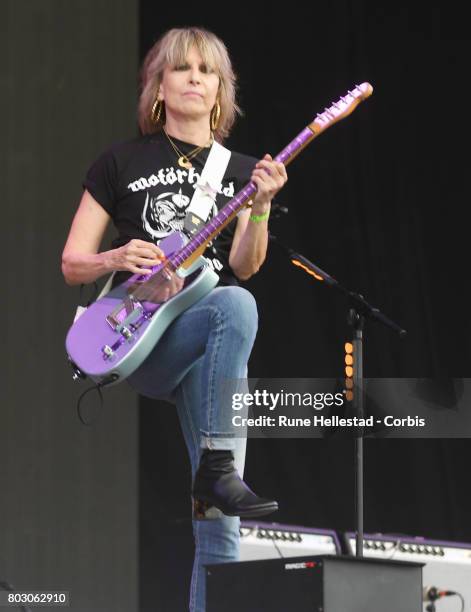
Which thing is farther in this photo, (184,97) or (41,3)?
(41,3)

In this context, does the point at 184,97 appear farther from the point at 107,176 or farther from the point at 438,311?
the point at 438,311

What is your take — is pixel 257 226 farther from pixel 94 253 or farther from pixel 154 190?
pixel 94 253

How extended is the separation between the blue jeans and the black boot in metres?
0.04

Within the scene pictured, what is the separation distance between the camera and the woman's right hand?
289 centimetres

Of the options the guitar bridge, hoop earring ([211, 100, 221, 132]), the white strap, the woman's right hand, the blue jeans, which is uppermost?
hoop earring ([211, 100, 221, 132])

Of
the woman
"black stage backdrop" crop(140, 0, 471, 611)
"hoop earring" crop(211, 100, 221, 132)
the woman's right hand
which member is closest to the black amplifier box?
the woman

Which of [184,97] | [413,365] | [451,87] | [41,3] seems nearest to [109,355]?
[184,97]

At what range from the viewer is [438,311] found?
455 centimetres

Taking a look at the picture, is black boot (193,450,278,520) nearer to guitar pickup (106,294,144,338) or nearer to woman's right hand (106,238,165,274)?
guitar pickup (106,294,144,338)

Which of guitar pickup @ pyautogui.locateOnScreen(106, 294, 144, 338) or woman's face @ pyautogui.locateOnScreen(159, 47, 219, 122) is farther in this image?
woman's face @ pyautogui.locateOnScreen(159, 47, 219, 122)

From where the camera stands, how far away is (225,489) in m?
2.72

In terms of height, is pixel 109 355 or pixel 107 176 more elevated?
pixel 107 176

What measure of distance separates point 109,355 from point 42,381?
2.09 m

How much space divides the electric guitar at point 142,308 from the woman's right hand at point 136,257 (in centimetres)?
3
